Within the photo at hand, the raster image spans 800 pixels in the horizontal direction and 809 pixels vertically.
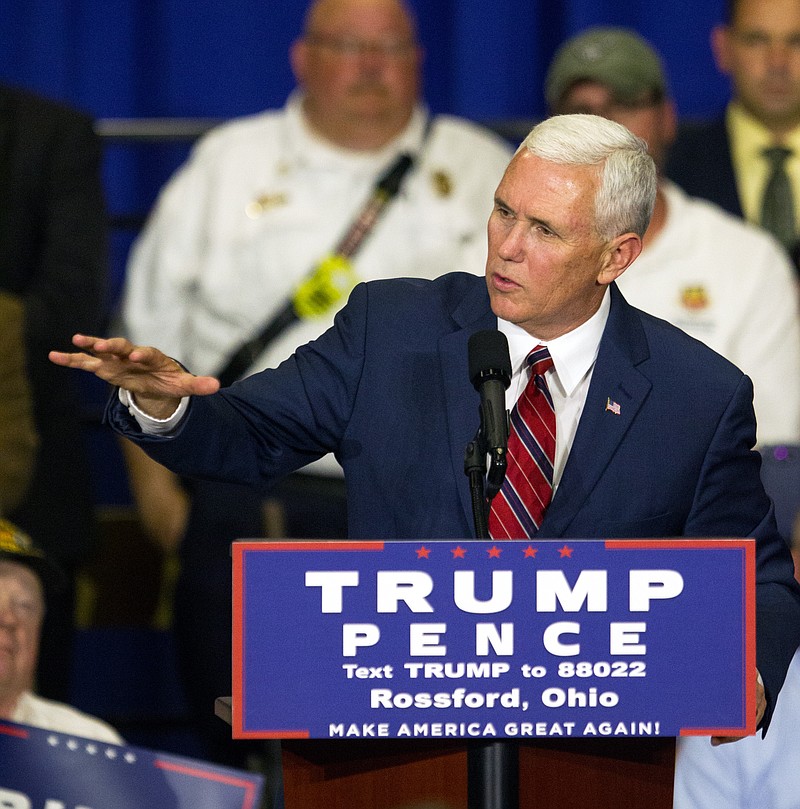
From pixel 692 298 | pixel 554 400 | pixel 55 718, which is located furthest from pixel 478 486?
pixel 692 298

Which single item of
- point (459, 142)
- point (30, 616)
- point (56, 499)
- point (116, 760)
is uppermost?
point (459, 142)

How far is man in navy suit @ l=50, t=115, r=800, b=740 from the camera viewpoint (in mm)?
1895

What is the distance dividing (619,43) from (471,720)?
2156 millimetres

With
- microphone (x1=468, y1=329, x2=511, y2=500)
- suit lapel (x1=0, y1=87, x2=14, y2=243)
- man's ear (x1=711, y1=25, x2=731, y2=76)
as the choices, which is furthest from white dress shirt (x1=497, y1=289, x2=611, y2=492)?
man's ear (x1=711, y1=25, x2=731, y2=76)

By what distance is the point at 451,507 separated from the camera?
6.19ft

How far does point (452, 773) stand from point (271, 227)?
215 centimetres

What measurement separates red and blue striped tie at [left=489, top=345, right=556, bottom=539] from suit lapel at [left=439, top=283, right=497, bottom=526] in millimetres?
41

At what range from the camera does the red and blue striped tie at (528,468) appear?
1875mm

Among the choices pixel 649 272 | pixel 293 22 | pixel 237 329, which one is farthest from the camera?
pixel 293 22

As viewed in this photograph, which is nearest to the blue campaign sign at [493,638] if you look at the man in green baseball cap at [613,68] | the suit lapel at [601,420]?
the suit lapel at [601,420]

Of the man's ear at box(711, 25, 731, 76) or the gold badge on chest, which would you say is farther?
the man's ear at box(711, 25, 731, 76)

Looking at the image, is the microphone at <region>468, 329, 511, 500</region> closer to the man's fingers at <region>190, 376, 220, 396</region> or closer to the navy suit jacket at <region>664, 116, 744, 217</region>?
the man's fingers at <region>190, 376, 220, 396</region>

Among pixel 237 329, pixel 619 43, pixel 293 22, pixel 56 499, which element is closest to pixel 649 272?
pixel 619 43

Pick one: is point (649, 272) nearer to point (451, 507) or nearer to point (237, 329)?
point (237, 329)
